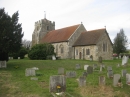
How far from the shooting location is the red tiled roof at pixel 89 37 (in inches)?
1304

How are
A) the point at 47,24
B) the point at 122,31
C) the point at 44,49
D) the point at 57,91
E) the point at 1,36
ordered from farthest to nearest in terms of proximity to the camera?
the point at 122,31
the point at 47,24
the point at 44,49
the point at 1,36
the point at 57,91

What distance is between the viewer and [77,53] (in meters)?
36.5

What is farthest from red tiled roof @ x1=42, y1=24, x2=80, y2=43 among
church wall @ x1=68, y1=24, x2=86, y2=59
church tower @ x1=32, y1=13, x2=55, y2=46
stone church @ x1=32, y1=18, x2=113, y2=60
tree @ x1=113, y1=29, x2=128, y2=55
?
tree @ x1=113, y1=29, x2=128, y2=55

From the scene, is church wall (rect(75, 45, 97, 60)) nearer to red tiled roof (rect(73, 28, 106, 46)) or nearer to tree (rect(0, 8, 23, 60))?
red tiled roof (rect(73, 28, 106, 46))

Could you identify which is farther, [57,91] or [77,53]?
[77,53]

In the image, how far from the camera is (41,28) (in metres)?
47.6

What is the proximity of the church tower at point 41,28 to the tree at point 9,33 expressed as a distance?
26.3 metres

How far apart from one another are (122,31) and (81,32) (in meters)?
27.0

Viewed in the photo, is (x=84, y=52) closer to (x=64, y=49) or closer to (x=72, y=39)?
(x=72, y=39)

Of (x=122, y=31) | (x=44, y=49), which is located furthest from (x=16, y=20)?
(x=122, y=31)

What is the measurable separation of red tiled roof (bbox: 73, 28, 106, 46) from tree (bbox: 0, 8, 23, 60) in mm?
16654

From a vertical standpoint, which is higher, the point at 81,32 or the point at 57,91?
the point at 81,32

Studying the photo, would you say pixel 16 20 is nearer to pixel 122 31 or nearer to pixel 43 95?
pixel 43 95

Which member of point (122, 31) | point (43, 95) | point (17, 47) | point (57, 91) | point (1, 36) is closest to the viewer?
point (43, 95)
